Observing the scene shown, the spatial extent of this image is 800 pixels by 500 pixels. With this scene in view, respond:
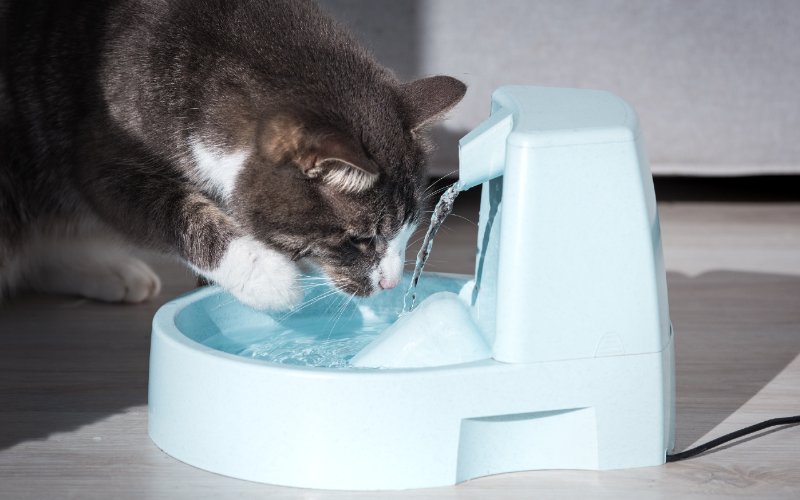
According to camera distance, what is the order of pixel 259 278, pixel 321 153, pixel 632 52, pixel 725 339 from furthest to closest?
pixel 632 52
pixel 725 339
pixel 259 278
pixel 321 153

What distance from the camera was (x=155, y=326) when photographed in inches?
48.4

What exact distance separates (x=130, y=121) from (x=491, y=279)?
1.83 feet

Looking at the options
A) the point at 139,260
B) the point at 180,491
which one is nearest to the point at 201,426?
the point at 180,491

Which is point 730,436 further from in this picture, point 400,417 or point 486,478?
point 400,417

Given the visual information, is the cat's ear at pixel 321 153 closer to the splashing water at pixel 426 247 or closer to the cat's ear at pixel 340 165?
→ the cat's ear at pixel 340 165

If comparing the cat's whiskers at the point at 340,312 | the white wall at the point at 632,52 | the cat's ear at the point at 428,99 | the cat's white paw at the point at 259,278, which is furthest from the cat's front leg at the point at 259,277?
the white wall at the point at 632,52

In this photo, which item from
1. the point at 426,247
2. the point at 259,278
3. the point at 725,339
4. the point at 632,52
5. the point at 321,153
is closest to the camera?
the point at 321,153

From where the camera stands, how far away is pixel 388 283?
1.43m

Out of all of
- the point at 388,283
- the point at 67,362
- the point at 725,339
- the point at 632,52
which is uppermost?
the point at 632,52

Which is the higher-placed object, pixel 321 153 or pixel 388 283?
pixel 321 153

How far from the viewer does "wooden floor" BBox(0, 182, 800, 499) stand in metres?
1.15

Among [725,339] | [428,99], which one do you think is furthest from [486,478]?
[725,339]

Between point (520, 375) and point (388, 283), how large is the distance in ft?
1.14

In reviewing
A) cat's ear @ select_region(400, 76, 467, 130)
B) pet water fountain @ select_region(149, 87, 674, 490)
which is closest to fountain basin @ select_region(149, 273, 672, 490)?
pet water fountain @ select_region(149, 87, 674, 490)
